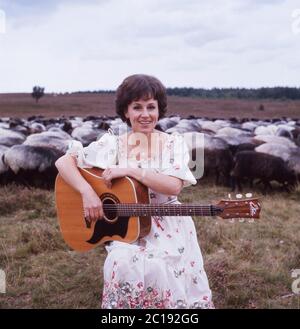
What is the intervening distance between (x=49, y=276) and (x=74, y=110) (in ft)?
155

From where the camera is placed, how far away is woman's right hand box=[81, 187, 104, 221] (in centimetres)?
287

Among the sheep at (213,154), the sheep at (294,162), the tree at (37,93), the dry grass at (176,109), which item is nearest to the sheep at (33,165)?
the sheep at (213,154)

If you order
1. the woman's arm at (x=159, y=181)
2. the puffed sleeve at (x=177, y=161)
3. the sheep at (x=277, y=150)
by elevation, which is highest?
the puffed sleeve at (x=177, y=161)

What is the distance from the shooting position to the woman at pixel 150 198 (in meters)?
2.64

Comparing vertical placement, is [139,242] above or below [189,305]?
above

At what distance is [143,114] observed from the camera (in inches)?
114

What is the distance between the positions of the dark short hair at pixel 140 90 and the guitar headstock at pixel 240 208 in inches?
30.9

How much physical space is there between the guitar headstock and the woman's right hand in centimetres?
75

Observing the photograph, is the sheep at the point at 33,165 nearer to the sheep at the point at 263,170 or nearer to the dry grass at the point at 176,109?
the sheep at the point at 263,170

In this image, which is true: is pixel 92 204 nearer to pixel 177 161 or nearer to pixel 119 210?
pixel 119 210

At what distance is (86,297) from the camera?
3.94 m

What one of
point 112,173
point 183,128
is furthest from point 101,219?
point 183,128
